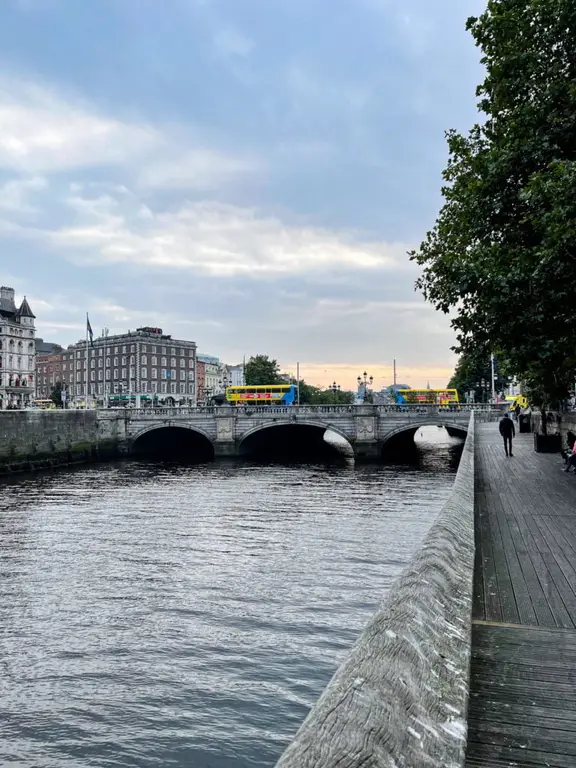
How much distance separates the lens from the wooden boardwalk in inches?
143

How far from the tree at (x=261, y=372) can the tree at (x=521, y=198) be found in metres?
86.4

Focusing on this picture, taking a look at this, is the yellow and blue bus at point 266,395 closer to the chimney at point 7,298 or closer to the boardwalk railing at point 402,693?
the chimney at point 7,298

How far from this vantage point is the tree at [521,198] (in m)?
15.3

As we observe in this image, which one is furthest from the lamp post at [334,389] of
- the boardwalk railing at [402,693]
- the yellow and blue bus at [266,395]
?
the boardwalk railing at [402,693]

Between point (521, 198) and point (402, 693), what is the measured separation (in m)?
14.7

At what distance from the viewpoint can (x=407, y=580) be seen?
468cm

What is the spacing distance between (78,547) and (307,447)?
158ft

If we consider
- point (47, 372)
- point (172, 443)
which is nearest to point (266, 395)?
point (172, 443)

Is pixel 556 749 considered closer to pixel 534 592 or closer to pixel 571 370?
pixel 534 592

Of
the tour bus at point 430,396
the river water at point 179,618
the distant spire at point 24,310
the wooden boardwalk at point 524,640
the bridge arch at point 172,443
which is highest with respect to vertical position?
the distant spire at point 24,310

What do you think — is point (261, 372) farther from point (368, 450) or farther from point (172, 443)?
point (368, 450)

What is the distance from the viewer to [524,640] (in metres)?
5.29

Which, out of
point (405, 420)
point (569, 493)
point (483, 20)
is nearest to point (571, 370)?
point (569, 493)

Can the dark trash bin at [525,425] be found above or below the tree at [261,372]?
below
